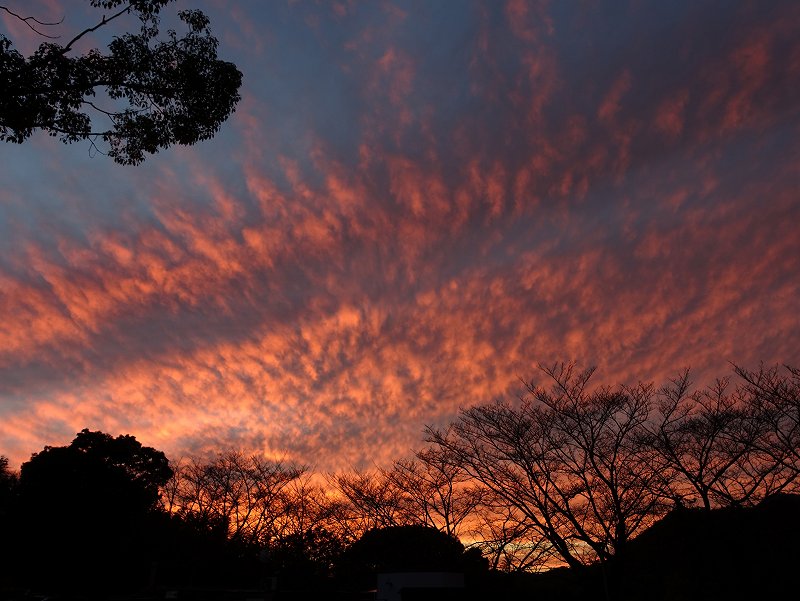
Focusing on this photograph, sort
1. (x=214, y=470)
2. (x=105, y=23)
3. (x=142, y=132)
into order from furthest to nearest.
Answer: (x=214, y=470) → (x=142, y=132) → (x=105, y=23)

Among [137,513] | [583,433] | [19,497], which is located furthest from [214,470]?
[583,433]

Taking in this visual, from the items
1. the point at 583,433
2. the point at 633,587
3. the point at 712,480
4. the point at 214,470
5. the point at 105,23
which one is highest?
the point at 214,470

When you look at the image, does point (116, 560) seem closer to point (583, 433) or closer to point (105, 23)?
point (583, 433)

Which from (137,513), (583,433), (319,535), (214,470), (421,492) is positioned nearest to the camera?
(583,433)

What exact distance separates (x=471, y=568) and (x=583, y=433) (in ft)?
26.3

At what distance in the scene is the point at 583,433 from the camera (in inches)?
827

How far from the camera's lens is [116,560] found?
2844 centimetres

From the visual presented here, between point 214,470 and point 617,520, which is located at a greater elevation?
point 214,470

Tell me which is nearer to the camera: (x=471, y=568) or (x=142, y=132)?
(x=142, y=132)

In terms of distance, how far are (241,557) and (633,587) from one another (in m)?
22.7

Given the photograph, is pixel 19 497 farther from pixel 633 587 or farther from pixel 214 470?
pixel 633 587

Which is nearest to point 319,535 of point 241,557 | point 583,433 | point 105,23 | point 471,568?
point 241,557

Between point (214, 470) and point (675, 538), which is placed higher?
point (214, 470)

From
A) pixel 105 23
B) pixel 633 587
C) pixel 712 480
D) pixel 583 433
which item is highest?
pixel 105 23
